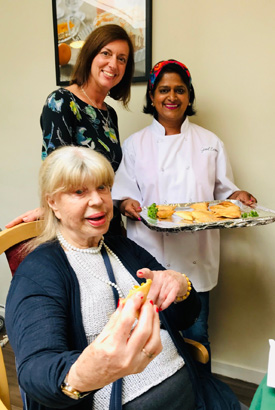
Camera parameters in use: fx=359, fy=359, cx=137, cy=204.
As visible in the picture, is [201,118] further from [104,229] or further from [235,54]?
[104,229]

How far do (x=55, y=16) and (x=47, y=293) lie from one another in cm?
189

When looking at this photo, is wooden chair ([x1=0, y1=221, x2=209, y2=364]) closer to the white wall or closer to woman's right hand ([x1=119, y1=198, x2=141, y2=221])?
woman's right hand ([x1=119, y1=198, x2=141, y2=221])

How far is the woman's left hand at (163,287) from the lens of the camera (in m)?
0.98

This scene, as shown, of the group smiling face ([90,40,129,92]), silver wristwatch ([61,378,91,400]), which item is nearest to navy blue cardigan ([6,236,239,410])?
silver wristwatch ([61,378,91,400])

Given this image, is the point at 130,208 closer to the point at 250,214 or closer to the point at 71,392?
the point at 250,214

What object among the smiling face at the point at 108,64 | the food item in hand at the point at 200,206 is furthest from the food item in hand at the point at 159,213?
the smiling face at the point at 108,64

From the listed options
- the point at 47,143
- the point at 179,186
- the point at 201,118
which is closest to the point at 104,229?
the point at 47,143

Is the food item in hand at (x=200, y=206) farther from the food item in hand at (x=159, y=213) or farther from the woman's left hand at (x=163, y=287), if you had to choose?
the woman's left hand at (x=163, y=287)

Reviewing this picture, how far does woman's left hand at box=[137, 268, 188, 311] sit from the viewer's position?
0.98m

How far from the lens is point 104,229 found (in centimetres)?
112

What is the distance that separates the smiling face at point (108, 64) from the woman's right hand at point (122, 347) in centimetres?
121

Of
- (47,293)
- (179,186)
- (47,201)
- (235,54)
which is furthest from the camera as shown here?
(235,54)

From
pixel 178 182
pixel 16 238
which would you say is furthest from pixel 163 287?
pixel 178 182

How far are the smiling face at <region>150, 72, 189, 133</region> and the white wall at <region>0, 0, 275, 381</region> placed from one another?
1.23ft
